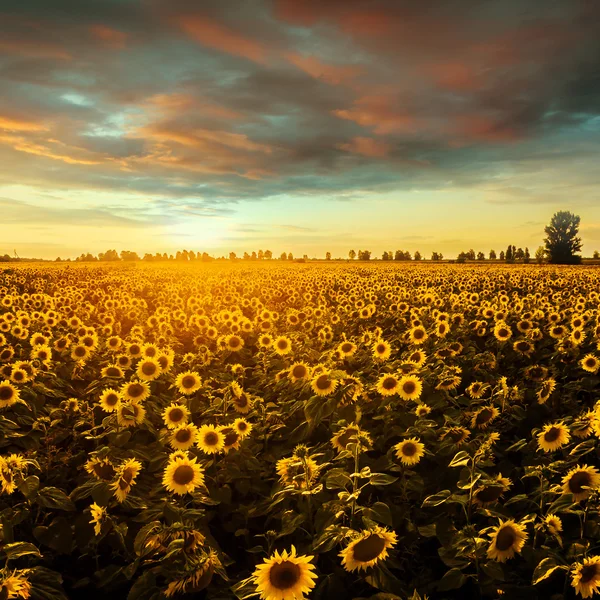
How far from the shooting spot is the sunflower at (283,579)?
8.60ft

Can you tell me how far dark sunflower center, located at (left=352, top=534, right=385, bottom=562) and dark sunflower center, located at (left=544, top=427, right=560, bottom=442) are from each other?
2.68m

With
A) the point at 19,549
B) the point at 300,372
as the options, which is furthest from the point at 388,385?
the point at 19,549

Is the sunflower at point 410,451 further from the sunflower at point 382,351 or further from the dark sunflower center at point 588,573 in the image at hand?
the sunflower at point 382,351

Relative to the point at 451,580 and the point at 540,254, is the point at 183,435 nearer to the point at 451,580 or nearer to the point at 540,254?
the point at 451,580

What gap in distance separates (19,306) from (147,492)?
1186 centimetres

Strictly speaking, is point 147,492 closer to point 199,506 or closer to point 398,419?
point 199,506

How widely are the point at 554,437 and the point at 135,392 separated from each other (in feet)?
16.9

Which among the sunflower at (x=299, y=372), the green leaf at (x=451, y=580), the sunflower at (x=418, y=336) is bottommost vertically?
the green leaf at (x=451, y=580)

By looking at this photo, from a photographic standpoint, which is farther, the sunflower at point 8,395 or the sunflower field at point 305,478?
the sunflower at point 8,395

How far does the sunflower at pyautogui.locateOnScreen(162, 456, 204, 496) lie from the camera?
3896 millimetres

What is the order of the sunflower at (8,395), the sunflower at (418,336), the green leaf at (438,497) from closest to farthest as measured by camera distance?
the green leaf at (438,497)
the sunflower at (8,395)
the sunflower at (418,336)

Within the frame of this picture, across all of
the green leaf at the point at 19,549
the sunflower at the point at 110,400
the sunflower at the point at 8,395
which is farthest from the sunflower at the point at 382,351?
the green leaf at the point at 19,549

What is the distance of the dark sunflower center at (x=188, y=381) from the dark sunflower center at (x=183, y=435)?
187cm

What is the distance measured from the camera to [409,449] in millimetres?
4449
